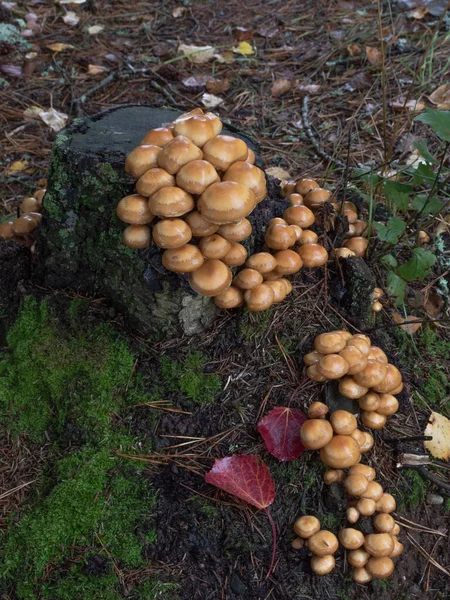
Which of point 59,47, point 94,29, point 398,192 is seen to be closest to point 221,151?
point 398,192

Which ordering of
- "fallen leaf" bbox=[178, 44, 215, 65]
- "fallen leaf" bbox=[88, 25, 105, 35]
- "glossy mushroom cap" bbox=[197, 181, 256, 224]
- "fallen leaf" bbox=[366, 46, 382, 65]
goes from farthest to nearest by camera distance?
1. "fallen leaf" bbox=[88, 25, 105, 35]
2. "fallen leaf" bbox=[178, 44, 215, 65]
3. "fallen leaf" bbox=[366, 46, 382, 65]
4. "glossy mushroom cap" bbox=[197, 181, 256, 224]

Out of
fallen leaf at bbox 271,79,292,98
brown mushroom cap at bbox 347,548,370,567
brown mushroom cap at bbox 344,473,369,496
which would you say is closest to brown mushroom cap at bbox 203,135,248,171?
brown mushroom cap at bbox 344,473,369,496

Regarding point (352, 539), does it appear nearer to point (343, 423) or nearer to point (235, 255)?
point (343, 423)

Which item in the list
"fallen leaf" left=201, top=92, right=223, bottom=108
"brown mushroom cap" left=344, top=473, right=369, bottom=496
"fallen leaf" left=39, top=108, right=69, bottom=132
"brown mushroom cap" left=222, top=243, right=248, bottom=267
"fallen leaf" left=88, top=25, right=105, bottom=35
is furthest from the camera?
"fallen leaf" left=88, top=25, right=105, bottom=35

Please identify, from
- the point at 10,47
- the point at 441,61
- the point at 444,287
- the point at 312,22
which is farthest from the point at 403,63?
the point at 10,47

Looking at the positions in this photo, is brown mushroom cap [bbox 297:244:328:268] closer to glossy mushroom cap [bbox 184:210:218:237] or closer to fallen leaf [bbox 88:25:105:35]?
glossy mushroom cap [bbox 184:210:218:237]

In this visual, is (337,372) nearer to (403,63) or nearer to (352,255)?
(352,255)
